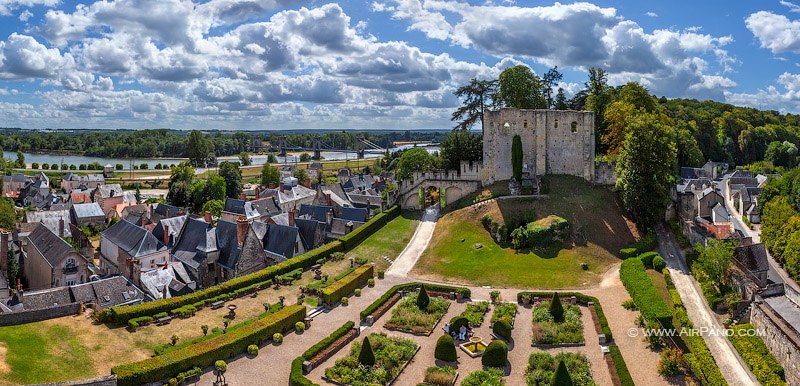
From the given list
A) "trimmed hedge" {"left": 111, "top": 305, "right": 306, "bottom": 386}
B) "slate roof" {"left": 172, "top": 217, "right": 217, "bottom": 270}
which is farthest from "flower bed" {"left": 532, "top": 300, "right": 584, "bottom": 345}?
"slate roof" {"left": 172, "top": 217, "right": 217, "bottom": 270}

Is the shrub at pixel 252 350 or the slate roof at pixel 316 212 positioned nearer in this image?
the shrub at pixel 252 350

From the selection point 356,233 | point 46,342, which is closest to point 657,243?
point 356,233

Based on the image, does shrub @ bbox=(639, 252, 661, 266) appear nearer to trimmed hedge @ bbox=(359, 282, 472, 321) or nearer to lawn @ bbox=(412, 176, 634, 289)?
lawn @ bbox=(412, 176, 634, 289)

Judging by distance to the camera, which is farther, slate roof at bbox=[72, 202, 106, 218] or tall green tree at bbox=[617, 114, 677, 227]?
slate roof at bbox=[72, 202, 106, 218]

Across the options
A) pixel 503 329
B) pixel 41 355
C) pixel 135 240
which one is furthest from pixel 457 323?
pixel 135 240

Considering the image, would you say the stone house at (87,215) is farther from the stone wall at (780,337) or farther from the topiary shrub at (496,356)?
the stone wall at (780,337)

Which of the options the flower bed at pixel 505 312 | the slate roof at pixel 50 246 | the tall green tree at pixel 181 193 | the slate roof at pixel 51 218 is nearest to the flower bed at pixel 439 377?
the flower bed at pixel 505 312

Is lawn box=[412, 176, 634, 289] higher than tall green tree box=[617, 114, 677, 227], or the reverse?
tall green tree box=[617, 114, 677, 227]
